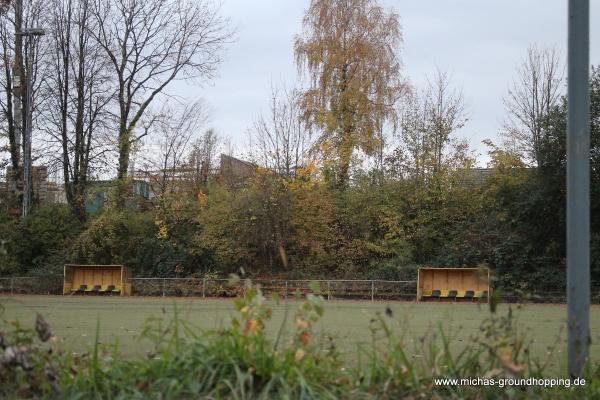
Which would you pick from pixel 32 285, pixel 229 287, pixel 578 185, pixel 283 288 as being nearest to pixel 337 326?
pixel 578 185

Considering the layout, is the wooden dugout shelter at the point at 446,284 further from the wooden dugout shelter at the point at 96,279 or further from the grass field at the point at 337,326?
the wooden dugout shelter at the point at 96,279

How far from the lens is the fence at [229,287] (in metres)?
24.1

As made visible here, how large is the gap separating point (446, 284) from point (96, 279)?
13.3m

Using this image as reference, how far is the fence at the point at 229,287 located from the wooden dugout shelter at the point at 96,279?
1.36ft

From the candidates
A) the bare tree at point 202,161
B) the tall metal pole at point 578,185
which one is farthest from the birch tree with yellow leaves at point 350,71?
the tall metal pole at point 578,185

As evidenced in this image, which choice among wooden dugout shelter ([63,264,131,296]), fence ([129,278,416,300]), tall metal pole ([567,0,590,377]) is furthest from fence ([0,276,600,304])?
tall metal pole ([567,0,590,377])

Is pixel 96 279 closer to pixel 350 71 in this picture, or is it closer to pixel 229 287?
pixel 229 287

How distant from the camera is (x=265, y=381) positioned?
4262 mm

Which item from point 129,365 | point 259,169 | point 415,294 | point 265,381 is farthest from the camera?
point 259,169

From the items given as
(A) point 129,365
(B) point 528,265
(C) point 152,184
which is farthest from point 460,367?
(C) point 152,184

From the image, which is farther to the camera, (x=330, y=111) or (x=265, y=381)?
(x=330, y=111)

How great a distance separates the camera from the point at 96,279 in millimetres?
26859

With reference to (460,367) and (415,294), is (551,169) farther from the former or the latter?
(460,367)

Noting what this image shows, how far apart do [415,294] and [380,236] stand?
4.85m
